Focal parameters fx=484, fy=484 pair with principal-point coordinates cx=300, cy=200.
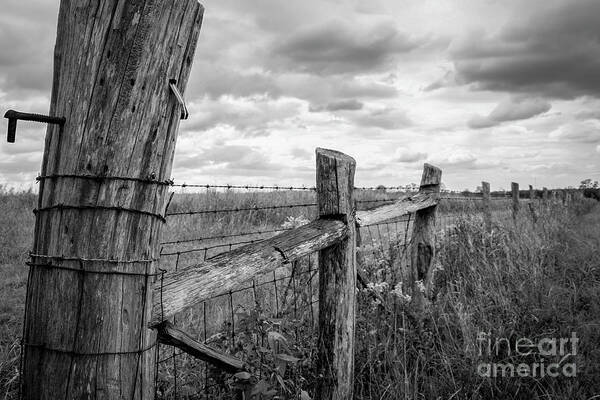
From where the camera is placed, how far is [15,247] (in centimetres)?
802

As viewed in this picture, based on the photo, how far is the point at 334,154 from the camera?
10.0ft

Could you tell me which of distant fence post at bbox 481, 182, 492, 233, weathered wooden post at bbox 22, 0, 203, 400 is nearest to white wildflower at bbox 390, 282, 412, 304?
weathered wooden post at bbox 22, 0, 203, 400

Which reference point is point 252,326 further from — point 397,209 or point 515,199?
point 515,199

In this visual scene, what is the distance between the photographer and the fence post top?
3035 mm

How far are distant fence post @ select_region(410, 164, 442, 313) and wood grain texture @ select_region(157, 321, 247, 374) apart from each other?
9.70 feet

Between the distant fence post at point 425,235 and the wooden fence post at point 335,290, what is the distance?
2.00 metres

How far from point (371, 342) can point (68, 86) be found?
2.68 metres

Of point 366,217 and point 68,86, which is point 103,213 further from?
point 366,217

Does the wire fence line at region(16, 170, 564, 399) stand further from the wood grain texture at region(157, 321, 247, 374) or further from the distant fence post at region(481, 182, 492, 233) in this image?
the distant fence post at region(481, 182, 492, 233)

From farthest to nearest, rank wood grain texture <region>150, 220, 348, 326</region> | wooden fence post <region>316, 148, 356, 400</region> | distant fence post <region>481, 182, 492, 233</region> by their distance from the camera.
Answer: distant fence post <region>481, 182, 492, 233</region> < wooden fence post <region>316, 148, 356, 400</region> < wood grain texture <region>150, 220, 348, 326</region>

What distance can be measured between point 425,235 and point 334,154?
237cm

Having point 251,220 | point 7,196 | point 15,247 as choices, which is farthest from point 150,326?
point 7,196

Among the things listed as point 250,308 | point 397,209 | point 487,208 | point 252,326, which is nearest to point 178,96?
point 252,326

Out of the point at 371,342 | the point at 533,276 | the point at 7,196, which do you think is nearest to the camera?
the point at 371,342
